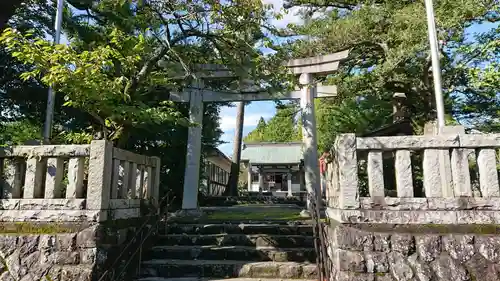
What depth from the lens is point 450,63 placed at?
31.6 ft

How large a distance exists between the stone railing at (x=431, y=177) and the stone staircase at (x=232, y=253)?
147 centimetres

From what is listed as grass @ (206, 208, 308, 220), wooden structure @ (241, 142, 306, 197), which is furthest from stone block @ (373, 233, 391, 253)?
wooden structure @ (241, 142, 306, 197)

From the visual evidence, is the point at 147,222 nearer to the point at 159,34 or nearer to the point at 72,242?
the point at 72,242

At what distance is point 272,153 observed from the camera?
79.9 feet

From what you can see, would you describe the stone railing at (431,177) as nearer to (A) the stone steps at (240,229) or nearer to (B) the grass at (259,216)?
(A) the stone steps at (240,229)

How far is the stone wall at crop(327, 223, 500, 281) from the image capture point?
371 centimetres

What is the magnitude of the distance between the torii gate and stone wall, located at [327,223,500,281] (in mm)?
4973

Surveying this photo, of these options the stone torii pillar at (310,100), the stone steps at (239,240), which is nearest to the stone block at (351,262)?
the stone steps at (239,240)

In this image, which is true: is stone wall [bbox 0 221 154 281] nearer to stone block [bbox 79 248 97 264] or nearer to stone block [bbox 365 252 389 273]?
stone block [bbox 79 248 97 264]

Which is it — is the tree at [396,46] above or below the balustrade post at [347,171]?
above

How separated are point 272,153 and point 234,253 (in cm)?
1899

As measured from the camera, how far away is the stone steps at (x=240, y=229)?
20.0 ft

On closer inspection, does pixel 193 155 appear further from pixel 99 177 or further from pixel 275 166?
pixel 275 166

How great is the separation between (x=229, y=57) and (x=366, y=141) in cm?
296
